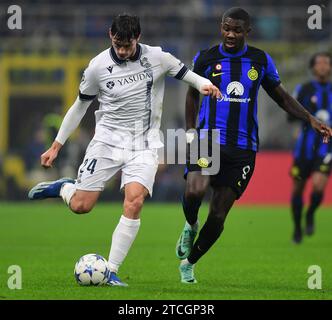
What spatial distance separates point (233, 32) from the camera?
8375 mm

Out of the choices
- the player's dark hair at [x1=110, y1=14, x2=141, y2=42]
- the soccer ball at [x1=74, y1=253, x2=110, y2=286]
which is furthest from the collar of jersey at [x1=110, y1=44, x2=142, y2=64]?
the soccer ball at [x1=74, y1=253, x2=110, y2=286]

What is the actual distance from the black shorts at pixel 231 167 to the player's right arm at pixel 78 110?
38.8 inches

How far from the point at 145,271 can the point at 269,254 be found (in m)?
2.45

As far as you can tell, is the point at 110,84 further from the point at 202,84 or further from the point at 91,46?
the point at 91,46

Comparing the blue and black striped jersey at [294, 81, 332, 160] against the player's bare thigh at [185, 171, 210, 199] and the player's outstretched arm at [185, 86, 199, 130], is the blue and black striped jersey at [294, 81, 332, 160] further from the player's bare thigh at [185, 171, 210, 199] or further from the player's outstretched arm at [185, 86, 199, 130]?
the player's bare thigh at [185, 171, 210, 199]

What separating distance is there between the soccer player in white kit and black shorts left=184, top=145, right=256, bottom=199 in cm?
41

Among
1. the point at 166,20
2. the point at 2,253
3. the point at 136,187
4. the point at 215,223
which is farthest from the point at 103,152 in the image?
the point at 166,20

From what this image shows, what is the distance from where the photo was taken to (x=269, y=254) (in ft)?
38.2

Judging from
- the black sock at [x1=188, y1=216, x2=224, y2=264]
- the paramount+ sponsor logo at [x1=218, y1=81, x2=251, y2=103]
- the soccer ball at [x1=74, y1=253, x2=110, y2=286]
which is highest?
the paramount+ sponsor logo at [x1=218, y1=81, x2=251, y2=103]

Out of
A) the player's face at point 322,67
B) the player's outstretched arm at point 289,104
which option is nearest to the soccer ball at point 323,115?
the player's face at point 322,67

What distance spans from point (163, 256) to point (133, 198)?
11.2ft

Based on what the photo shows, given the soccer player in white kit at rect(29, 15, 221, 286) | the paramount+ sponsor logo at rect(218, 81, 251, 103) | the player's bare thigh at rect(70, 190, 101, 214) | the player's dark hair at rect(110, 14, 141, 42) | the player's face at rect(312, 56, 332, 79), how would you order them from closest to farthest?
the player's dark hair at rect(110, 14, 141, 42)
the soccer player in white kit at rect(29, 15, 221, 286)
the player's bare thigh at rect(70, 190, 101, 214)
the paramount+ sponsor logo at rect(218, 81, 251, 103)
the player's face at rect(312, 56, 332, 79)

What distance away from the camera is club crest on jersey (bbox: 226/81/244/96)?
27.9 ft

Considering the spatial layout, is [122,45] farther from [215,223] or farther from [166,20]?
[166,20]
